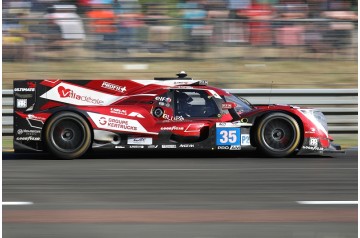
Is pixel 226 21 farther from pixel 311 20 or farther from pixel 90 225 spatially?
pixel 90 225

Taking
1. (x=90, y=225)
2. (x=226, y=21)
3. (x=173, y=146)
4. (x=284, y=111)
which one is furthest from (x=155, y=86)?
(x=90, y=225)

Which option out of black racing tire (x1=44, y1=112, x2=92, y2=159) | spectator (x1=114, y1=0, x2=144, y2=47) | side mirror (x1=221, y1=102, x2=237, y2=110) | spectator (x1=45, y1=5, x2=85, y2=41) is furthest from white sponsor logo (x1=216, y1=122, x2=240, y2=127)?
spectator (x1=45, y1=5, x2=85, y2=41)

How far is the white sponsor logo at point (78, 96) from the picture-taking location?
40.4ft

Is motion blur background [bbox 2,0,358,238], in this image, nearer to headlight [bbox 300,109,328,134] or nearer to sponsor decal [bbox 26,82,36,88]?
headlight [bbox 300,109,328,134]

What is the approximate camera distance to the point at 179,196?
8461mm

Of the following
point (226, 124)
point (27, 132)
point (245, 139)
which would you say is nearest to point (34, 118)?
point (27, 132)

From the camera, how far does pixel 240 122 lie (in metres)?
12.1

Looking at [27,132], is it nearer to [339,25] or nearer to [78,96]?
[78,96]

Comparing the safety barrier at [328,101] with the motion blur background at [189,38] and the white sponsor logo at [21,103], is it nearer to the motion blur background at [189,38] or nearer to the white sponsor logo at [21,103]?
the motion blur background at [189,38]

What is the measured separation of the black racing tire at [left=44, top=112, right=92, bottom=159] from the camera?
12.1 m

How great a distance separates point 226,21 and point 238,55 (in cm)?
81

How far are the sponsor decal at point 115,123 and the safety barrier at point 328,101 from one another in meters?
3.20

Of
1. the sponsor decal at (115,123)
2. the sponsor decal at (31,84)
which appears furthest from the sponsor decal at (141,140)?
the sponsor decal at (31,84)

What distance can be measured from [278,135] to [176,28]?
14.3 feet
